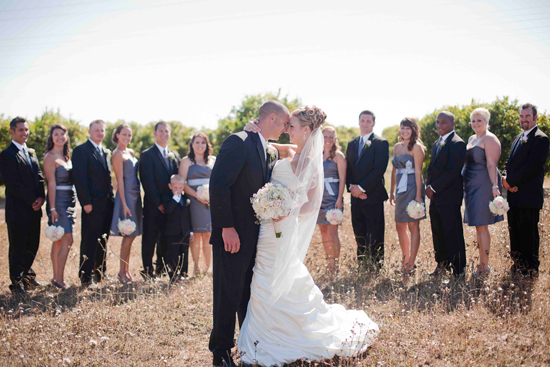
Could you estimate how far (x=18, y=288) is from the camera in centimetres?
614

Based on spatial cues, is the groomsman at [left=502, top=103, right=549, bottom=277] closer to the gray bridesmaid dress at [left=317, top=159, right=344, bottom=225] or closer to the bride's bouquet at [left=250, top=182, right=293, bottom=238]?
the gray bridesmaid dress at [left=317, top=159, right=344, bottom=225]

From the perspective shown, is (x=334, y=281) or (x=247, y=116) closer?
(x=334, y=281)

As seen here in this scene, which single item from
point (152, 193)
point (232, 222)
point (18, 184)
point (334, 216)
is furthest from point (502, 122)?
point (18, 184)

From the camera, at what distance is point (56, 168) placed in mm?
6371

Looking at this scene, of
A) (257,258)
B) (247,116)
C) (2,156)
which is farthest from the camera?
(247,116)

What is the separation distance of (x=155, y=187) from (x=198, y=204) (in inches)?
31.3

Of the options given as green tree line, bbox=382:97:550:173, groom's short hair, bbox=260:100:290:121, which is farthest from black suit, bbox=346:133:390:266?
green tree line, bbox=382:97:550:173

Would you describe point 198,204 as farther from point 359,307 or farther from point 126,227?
point 359,307

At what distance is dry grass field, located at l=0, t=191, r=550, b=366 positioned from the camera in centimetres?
372

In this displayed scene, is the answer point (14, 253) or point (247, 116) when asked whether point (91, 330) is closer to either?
point (14, 253)

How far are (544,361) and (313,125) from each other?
3.13 m

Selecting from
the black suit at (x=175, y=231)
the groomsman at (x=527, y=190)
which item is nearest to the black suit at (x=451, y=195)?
the groomsman at (x=527, y=190)

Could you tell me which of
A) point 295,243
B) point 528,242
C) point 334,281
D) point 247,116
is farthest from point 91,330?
point 247,116

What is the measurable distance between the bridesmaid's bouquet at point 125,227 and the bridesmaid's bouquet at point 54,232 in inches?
35.1
